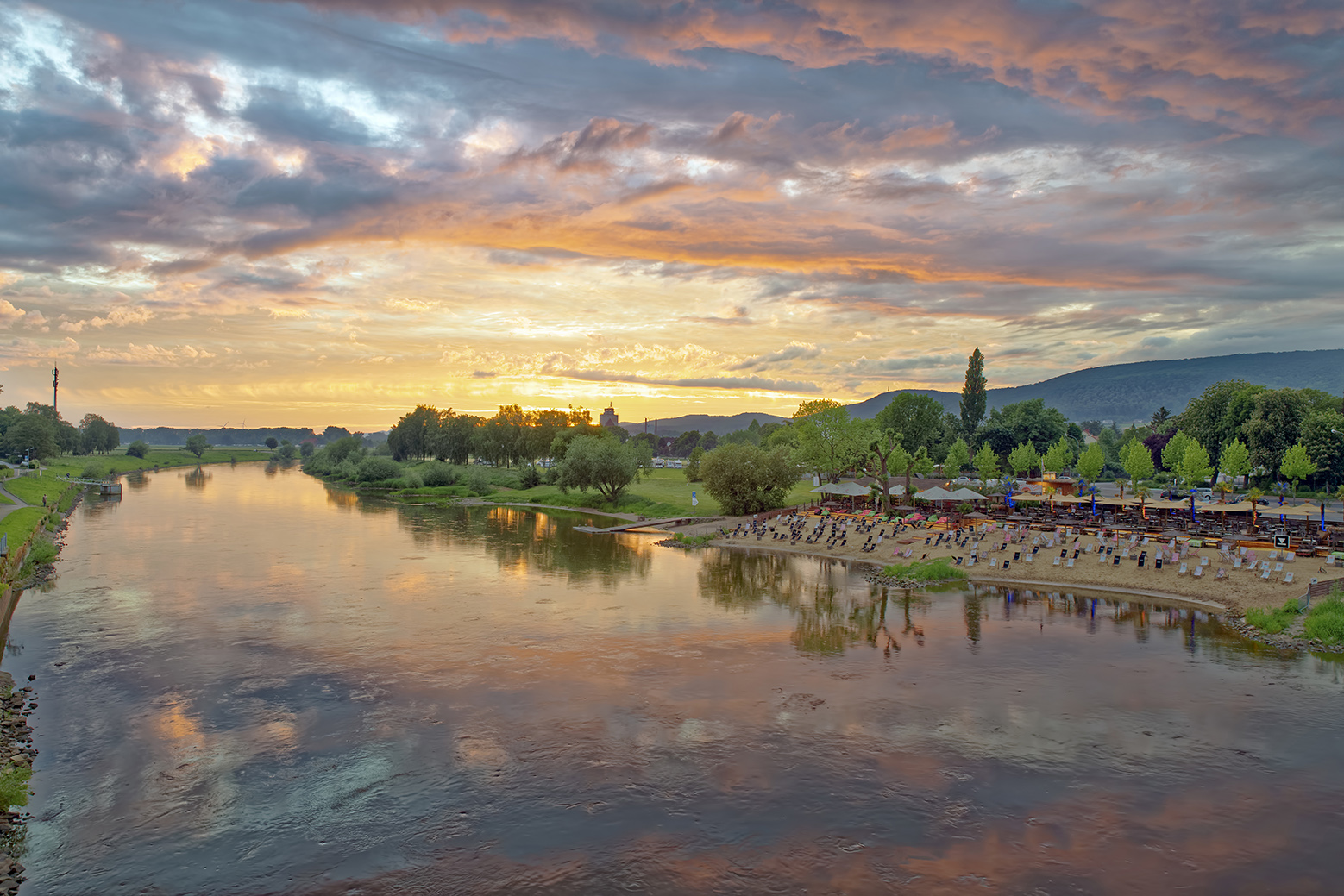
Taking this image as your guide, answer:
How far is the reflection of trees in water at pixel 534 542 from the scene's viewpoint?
53438mm

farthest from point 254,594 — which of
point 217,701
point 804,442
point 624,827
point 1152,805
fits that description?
point 804,442

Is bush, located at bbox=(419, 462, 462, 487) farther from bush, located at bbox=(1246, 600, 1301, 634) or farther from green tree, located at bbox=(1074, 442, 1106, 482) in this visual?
bush, located at bbox=(1246, 600, 1301, 634)

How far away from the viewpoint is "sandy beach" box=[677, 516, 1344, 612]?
38375mm

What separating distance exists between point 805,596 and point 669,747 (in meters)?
22.5

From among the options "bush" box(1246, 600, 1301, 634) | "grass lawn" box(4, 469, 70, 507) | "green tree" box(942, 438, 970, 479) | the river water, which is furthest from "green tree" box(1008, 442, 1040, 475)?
"grass lawn" box(4, 469, 70, 507)

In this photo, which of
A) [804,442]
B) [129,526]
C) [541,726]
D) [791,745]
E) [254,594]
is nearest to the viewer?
[791,745]

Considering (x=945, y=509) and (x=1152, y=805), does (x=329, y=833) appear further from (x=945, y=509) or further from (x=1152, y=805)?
(x=945, y=509)

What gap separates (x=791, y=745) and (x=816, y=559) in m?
34.1

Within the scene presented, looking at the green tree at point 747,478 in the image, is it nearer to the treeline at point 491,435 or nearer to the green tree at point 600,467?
the green tree at point 600,467

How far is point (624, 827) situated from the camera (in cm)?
1781

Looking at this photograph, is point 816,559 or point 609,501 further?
point 609,501

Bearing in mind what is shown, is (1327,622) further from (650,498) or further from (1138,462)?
(650,498)

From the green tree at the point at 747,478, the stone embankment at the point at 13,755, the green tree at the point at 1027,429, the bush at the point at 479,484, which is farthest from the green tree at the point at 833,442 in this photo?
the stone embankment at the point at 13,755

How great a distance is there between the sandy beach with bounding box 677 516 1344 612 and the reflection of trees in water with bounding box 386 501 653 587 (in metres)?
12.2
